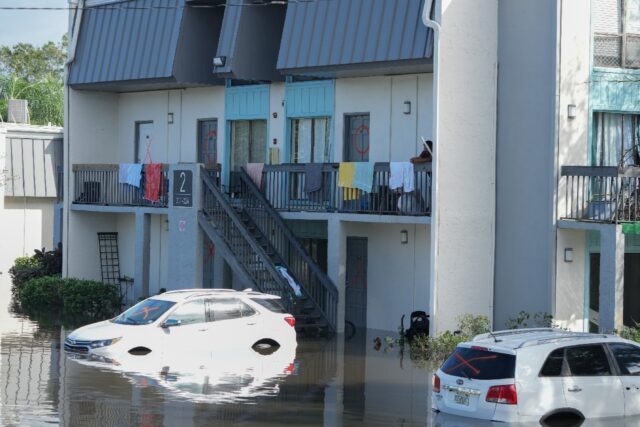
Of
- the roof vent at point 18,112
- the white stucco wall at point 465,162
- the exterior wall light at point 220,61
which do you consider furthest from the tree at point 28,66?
the white stucco wall at point 465,162

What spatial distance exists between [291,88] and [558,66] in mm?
8617

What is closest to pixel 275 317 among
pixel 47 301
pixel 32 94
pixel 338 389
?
pixel 338 389

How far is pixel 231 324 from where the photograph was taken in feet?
81.8

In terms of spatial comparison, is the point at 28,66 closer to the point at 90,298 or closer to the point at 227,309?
the point at 90,298

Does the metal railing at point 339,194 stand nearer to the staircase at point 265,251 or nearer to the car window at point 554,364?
the staircase at point 265,251

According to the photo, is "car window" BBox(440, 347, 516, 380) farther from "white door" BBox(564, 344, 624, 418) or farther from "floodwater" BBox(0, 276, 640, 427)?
"white door" BBox(564, 344, 624, 418)

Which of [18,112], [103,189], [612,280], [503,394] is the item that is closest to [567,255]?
[612,280]

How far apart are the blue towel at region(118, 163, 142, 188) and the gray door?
669 cm

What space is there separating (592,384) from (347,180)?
42.2 feet

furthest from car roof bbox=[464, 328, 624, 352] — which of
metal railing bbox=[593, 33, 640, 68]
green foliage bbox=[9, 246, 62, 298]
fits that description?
green foliage bbox=[9, 246, 62, 298]

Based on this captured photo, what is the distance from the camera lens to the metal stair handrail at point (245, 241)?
94.2ft

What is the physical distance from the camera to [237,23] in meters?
32.0

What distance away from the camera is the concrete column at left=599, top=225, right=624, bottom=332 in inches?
939

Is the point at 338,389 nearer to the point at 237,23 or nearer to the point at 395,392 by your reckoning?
the point at 395,392
